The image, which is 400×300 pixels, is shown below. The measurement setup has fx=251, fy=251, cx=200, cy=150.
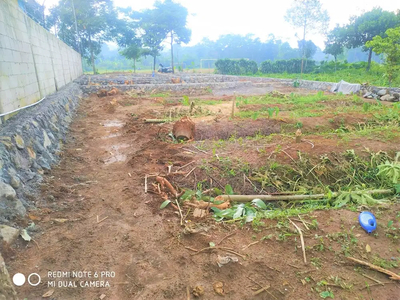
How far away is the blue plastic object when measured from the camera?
9.68 ft

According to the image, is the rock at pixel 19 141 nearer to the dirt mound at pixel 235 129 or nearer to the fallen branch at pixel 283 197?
the fallen branch at pixel 283 197

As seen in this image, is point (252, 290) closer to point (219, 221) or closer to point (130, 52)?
point (219, 221)

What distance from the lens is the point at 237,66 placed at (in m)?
30.9

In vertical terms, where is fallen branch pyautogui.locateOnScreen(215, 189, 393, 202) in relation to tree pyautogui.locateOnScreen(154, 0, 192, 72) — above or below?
below

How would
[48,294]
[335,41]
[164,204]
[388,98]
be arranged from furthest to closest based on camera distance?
1. [335,41]
2. [388,98]
3. [164,204]
4. [48,294]

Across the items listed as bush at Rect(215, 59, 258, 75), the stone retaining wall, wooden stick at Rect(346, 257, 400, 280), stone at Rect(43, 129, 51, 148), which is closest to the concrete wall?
the stone retaining wall

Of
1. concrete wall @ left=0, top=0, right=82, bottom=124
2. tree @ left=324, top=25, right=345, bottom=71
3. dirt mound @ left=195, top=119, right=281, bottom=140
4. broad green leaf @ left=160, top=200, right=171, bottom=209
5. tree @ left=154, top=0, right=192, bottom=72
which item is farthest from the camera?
tree @ left=154, top=0, right=192, bottom=72

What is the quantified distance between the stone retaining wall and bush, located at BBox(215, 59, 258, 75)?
27.8 meters

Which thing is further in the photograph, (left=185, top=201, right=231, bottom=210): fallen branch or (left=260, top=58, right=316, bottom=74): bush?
(left=260, top=58, right=316, bottom=74): bush

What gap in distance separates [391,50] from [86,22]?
2873cm

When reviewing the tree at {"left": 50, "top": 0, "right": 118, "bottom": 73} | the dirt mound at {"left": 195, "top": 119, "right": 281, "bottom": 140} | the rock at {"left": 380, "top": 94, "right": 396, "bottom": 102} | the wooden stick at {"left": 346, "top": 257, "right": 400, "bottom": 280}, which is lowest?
the wooden stick at {"left": 346, "top": 257, "right": 400, "bottom": 280}

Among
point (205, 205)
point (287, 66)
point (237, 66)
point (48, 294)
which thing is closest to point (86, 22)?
point (237, 66)

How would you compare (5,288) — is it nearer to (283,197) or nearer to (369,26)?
(283,197)

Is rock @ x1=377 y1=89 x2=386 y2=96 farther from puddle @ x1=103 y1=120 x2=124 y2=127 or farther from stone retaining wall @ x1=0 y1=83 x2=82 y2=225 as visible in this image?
stone retaining wall @ x1=0 y1=83 x2=82 y2=225
